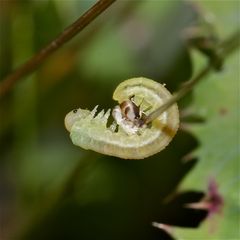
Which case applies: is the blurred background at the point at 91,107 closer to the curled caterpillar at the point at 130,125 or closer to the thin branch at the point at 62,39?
the thin branch at the point at 62,39

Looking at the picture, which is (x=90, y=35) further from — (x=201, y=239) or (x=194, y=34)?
(x=201, y=239)

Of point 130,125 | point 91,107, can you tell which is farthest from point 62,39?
point 91,107

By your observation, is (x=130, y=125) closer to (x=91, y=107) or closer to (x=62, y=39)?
(x=62, y=39)

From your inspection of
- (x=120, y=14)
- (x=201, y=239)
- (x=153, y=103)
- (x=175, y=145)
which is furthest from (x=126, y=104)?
(x=120, y=14)

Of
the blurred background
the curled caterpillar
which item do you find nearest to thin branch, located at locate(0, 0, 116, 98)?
the curled caterpillar

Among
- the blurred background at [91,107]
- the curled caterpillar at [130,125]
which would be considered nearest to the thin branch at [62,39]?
the curled caterpillar at [130,125]
